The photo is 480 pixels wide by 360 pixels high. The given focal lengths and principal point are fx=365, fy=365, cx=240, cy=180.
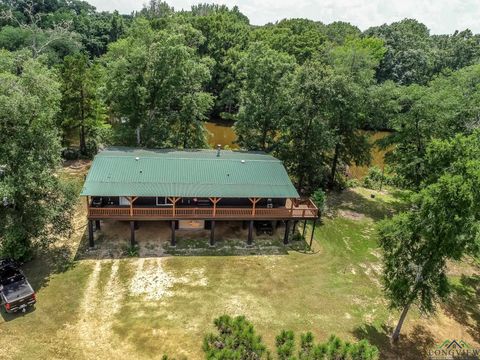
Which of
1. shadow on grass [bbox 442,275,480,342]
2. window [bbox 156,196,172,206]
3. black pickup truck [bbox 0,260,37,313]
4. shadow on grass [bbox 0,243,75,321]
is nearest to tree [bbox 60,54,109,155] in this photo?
window [bbox 156,196,172,206]

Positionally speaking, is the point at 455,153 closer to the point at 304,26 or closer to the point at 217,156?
the point at 217,156

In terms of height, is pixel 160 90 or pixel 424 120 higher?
pixel 160 90

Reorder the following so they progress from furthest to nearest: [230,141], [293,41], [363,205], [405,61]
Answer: [405,61] → [293,41] → [230,141] → [363,205]

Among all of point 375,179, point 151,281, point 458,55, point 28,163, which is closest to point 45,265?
point 28,163

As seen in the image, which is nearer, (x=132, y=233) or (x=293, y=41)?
(x=132, y=233)

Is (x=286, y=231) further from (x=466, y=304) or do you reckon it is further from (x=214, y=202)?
(x=466, y=304)

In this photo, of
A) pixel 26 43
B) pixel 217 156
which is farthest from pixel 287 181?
pixel 26 43
